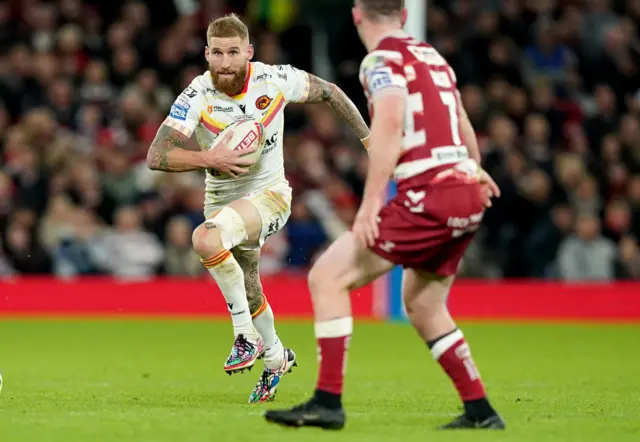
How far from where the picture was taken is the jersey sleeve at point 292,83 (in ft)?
28.1

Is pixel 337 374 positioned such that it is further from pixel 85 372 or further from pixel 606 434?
pixel 85 372

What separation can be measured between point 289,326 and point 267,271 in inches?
43.0

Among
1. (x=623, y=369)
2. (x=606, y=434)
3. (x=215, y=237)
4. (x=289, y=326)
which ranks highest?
(x=215, y=237)

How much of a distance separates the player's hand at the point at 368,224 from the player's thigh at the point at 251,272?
253cm

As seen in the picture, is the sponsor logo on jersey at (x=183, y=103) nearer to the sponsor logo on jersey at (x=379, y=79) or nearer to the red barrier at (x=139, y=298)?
the sponsor logo on jersey at (x=379, y=79)

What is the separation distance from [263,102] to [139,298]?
8876mm

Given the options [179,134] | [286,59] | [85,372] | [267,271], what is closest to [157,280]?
[267,271]

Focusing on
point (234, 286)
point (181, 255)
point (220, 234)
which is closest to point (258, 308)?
point (234, 286)

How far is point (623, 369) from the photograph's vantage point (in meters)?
10.9

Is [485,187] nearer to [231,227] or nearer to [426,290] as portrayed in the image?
[426,290]

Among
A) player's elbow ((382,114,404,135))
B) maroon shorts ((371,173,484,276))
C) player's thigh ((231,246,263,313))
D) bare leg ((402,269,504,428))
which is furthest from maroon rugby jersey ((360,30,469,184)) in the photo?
player's thigh ((231,246,263,313))

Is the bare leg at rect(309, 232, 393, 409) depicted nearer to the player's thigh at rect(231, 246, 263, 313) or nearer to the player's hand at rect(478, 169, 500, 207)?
the player's hand at rect(478, 169, 500, 207)

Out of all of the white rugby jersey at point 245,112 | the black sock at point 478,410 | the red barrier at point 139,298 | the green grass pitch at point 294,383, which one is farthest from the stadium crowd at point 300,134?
the black sock at point 478,410

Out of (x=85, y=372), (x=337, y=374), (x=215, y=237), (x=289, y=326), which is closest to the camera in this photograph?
(x=337, y=374)
